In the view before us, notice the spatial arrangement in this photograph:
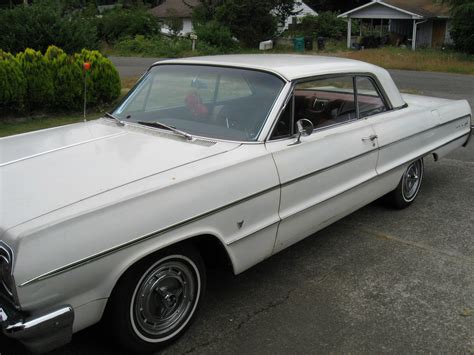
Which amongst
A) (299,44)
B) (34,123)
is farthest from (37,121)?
(299,44)

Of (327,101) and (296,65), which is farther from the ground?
(296,65)

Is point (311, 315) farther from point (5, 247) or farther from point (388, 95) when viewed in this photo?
point (388, 95)

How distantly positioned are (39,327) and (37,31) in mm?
10351

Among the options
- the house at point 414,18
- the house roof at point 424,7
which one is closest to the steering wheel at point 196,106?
the house at point 414,18

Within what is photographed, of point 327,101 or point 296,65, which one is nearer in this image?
point 296,65

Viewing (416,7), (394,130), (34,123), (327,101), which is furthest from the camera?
(416,7)

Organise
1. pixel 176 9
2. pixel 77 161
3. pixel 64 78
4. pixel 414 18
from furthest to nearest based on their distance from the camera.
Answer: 1. pixel 176 9
2. pixel 414 18
3. pixel 64 78
4. pixel 77 161

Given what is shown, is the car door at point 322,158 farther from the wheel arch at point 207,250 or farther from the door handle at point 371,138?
the wheel arch at point 207,250

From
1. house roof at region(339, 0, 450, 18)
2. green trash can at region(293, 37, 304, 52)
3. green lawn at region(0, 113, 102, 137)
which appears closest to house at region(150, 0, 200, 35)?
green trash can at region(293, 37, 304, 52)

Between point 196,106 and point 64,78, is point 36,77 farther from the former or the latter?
point 196,106

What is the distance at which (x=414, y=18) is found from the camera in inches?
1235

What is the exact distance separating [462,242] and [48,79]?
7460 mm

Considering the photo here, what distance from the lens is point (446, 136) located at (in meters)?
5.22

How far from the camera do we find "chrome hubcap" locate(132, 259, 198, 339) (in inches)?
104
